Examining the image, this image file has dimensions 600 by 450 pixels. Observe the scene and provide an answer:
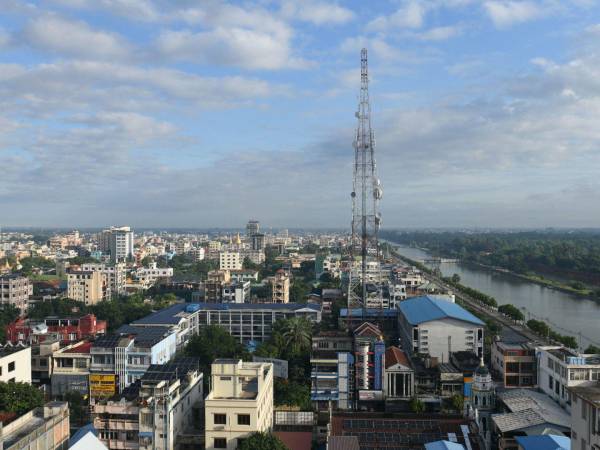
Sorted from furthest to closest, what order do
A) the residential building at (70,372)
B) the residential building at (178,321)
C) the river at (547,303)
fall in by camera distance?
the river at (547,303) < the residential building at (178,321) < the residential building at (70,372)

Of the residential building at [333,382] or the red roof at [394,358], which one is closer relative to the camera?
the residential building at [333,382]

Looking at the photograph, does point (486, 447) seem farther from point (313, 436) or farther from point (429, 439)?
point (313, 436)

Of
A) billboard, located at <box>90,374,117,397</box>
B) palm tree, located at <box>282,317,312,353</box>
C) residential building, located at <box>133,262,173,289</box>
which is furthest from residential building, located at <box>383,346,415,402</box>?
residential building, located at <box>133,262,173,289</box>

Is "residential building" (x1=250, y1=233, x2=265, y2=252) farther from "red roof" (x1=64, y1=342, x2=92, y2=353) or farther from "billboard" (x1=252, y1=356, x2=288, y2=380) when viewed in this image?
"red roof" (x1=64, y1=342, x2=92, y2=353)

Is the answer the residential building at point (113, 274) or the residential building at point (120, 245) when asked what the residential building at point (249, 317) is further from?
the residential building at point (120, 245)

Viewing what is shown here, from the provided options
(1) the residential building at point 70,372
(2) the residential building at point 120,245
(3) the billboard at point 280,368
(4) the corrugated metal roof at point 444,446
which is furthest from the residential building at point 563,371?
(2) the residential building at point 120,245

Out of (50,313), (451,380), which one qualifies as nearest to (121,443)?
(451,380)
